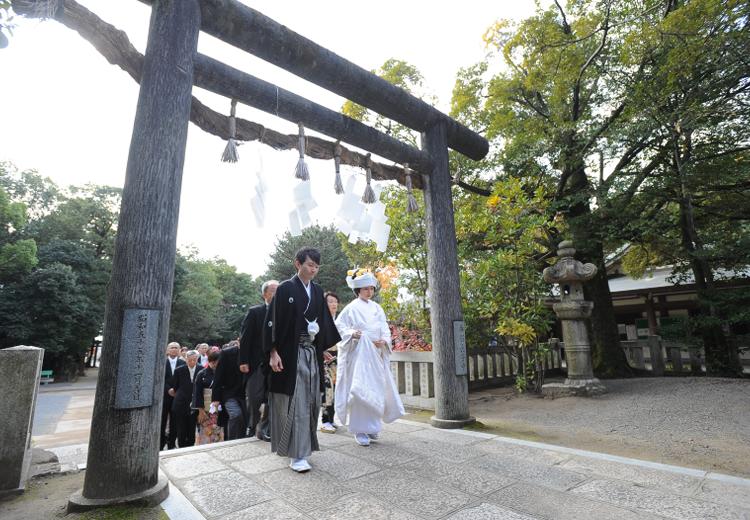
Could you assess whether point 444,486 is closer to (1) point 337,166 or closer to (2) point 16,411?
(2) point 16,411

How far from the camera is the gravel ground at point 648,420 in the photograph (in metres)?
4.30

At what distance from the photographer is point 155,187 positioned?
118 inches

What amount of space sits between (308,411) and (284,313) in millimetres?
953

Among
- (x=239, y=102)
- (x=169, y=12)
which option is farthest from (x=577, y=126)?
(x=169, y=12)

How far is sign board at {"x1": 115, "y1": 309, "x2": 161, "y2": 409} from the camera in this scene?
2.70 m

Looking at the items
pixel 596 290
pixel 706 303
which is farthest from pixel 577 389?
pixel 706 303

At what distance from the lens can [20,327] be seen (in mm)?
20344

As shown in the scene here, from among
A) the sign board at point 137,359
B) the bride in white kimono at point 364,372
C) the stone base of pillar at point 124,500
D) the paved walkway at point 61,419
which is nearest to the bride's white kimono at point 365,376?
the bride in white kimono at point 364,372

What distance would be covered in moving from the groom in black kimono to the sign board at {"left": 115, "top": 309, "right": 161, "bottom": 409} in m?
1.10

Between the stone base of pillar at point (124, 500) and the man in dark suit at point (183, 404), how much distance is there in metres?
3.70

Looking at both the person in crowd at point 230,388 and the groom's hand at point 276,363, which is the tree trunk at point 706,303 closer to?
the groom's hand at point 276,363

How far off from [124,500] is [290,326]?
5.79 feet

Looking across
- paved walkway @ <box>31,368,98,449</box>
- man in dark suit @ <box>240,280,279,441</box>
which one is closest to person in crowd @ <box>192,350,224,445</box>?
man in dark suit @ <box>240,280,279,441</box>

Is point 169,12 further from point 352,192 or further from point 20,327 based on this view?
point 20,327
